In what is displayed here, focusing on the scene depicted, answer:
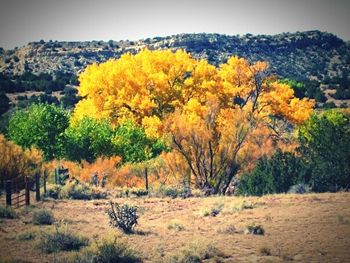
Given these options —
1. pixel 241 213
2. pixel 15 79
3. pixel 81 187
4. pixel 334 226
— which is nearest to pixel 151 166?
pixel 81 187

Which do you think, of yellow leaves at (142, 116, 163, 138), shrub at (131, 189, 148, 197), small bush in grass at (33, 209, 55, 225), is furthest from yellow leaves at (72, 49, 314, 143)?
small bush in grass at (33, 209, 55, 225)

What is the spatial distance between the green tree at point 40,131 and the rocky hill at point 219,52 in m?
57.3

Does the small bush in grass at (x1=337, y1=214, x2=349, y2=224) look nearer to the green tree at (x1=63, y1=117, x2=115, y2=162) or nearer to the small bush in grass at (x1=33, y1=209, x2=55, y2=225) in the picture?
the small bush in grass at (x1=33, y1=209, x2=55, y2=225)

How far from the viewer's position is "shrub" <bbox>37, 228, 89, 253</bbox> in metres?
13.4

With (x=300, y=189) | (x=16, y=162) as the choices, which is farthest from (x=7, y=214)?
(x=300, y=189)

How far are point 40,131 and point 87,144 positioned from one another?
10.7ft

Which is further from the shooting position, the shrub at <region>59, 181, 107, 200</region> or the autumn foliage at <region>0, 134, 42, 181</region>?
the autumn foliage at <region>0, 134, 42, 181</region>

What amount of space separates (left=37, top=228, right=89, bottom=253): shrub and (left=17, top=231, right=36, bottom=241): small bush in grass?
0.65 metres

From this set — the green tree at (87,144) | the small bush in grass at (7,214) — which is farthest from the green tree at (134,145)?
the small bush in grass at (7,214)

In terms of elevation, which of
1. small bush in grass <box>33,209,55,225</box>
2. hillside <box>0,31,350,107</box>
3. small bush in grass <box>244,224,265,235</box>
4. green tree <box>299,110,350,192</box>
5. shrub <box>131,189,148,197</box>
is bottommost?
shrub <box>131,189,148,197</box>

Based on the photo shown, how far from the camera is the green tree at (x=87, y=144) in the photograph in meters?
31.6

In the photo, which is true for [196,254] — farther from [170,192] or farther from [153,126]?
[153,126]

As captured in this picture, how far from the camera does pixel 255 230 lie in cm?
1511

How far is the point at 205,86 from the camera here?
40469mm
